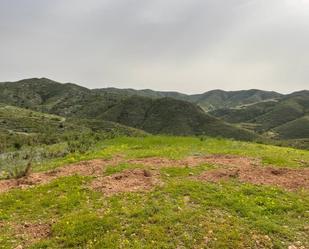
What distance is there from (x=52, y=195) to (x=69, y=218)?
321cm

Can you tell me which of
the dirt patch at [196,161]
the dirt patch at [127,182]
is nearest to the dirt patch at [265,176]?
the dirt patch at [196,161]

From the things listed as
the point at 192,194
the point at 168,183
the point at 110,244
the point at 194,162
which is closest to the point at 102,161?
the point at 194,162

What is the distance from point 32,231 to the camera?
1286 cm

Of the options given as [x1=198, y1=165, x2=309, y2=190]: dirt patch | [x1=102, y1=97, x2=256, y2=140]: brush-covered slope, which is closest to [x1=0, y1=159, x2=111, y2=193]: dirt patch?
[x1=198, y1=165, x2=309, y2=190]: dirt patch

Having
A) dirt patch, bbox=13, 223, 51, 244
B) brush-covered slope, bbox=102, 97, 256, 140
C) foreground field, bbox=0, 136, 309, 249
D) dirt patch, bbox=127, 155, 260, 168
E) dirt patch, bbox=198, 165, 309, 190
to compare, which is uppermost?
dirt patch, bbox=127, 155, 260, 168

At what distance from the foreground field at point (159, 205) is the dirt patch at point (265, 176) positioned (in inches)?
1.9

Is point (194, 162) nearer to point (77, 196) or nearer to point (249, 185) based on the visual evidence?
point (249, 185)

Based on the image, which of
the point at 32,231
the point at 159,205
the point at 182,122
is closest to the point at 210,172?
the point at 159,205

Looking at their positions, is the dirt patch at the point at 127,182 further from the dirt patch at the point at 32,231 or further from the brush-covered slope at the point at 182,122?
the brush-covered slope at the point at 182,122

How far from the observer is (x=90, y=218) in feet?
43.0

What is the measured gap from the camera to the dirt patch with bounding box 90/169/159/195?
16703 mm

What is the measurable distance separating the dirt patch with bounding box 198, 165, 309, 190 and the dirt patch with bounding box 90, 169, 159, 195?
2579mm

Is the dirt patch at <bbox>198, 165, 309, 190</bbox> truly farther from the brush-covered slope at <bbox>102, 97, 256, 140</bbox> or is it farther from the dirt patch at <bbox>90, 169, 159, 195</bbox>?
the brush-covered slope at <bbox>102, 97, 256, 140</bbox>

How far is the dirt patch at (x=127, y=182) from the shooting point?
54.8 feet
